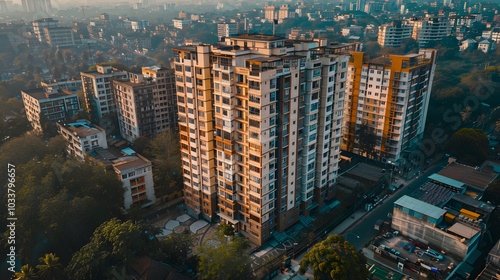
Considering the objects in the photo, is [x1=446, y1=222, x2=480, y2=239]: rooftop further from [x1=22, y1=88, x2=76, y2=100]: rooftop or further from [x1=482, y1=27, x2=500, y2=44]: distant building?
[x1=482, y1=27, x2=500, y2=44]: distant building

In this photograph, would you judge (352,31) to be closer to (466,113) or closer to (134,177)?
(466,113)

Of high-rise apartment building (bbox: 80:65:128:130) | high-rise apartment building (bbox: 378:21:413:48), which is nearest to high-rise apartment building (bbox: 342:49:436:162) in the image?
high-rise apartment building (bbox: 80:65:128:130)

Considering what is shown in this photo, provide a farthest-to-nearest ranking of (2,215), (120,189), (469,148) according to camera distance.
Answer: (469,148)
(120,189)
(2,215)

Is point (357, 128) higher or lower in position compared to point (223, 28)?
lower

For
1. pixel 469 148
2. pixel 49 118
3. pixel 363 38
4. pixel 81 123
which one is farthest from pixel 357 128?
pixel 363 38

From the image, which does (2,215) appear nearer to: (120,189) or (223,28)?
(120,189)

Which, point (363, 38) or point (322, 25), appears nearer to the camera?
point (363, 38)
